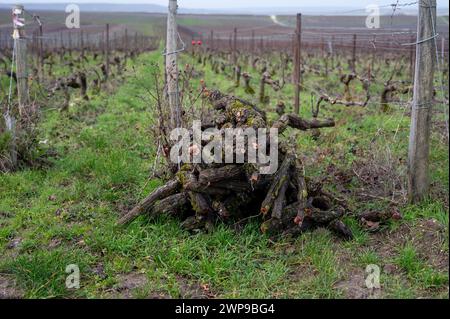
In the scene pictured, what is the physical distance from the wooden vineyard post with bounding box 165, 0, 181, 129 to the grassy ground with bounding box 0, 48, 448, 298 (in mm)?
946

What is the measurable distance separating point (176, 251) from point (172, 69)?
7.71 feet

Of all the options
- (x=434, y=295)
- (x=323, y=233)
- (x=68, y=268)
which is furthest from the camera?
(x=323, y=233)

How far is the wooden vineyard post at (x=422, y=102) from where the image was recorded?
4902 mm

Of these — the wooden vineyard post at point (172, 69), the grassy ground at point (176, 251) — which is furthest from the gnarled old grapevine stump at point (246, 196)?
the wooden vineyard post at point (172, 69)

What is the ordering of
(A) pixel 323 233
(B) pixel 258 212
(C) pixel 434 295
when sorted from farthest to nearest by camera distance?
1. (B) pixel 258 212
2. (A) pixel 323 233
3. (C) pixel 434 295

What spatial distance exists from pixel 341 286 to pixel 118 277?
1792mm

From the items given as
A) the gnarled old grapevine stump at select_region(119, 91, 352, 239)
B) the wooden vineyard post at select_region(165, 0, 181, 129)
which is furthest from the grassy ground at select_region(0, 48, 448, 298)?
the wooden vineyard post at select_region(165, 0, 181, 129)

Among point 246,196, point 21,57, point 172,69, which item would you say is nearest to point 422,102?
point 246,196

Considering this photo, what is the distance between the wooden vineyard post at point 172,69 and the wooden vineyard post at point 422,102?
2.52m

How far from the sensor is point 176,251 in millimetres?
4473

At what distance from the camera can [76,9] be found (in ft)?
24.5

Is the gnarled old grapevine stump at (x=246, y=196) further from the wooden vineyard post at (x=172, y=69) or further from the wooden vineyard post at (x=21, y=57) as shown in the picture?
the wooden vineyard post at (x=21, y=57)

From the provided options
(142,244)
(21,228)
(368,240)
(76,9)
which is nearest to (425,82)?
(368,240)
